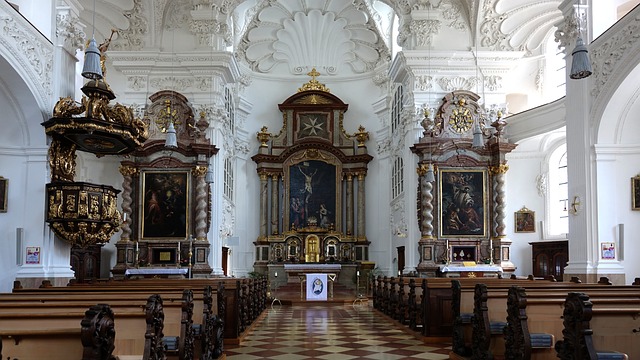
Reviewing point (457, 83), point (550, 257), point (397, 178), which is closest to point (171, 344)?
point (550, 257)

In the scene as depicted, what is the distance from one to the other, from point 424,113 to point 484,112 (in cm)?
215

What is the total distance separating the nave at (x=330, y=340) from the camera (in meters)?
9.20

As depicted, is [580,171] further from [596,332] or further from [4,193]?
[4,193]

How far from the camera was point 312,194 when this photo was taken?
88.5 feet

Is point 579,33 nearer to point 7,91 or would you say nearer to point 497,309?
point 497,309

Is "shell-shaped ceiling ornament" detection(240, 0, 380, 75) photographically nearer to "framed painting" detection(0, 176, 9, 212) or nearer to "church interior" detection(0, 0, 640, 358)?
"church interior" detection(0, 0, 640, 358)

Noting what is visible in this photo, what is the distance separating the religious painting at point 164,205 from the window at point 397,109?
7.85m

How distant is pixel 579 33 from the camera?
1324cm

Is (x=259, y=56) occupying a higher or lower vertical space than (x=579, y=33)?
higher

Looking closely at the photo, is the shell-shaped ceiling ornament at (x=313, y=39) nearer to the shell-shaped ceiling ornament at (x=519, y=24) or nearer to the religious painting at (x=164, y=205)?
the shell-shaped ceiling ornament at (x=519, y=24)

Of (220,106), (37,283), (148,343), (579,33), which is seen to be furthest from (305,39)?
(148,343)

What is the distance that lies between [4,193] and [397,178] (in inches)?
593

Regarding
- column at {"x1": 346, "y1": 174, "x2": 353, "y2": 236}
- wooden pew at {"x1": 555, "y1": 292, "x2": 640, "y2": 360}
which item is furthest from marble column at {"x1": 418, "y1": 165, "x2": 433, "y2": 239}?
wooden pew at {"x1": 555, "y1": 292, "x2": 640, "y2": 360}

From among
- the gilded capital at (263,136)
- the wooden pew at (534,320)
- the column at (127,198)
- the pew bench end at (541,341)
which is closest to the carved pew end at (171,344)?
the wooden pew at (534,320)
